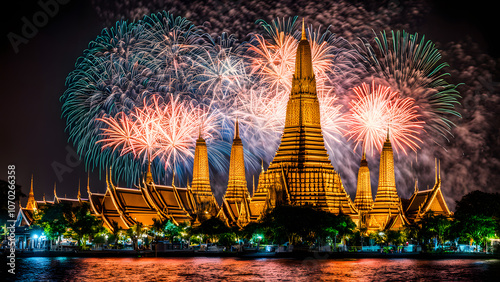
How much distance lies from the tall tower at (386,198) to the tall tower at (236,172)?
1892 centimetres

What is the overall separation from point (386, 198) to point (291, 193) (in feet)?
67.0

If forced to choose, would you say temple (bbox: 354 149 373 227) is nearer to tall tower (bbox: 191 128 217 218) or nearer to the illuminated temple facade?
the illuminated temple facade

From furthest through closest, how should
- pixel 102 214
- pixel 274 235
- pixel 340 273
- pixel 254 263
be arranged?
pixel 102 214 < pixel 274 235 < pixel 254 263 < pixel 340 273

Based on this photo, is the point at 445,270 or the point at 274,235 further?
the point at 274,235

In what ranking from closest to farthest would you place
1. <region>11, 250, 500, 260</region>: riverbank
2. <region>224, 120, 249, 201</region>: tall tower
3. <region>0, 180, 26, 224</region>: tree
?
<region>0, 180, 26, 224</region>: tree, <region>11, 250, 500, 260</region>: riverbank, <region>224, 120, 249, 201</region>: tall tower

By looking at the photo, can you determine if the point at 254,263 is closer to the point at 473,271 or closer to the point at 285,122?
the point at 473,271

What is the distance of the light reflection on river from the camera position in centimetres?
6394

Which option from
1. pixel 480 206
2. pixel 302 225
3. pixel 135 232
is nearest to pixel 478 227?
pixel 480 206

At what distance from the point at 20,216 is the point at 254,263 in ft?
198

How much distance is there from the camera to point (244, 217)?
355 feet

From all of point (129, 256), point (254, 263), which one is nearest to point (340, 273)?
point (254, 263)

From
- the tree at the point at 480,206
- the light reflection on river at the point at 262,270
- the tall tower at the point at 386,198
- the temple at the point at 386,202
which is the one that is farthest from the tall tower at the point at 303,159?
the light reflection on river at the point at 262,270

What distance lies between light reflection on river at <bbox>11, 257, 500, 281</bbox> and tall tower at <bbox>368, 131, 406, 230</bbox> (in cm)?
2851

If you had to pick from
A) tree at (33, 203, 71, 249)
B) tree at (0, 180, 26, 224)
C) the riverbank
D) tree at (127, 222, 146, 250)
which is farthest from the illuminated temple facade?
tree at (0, 180, 26, 224)
